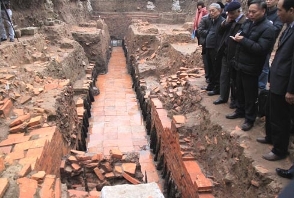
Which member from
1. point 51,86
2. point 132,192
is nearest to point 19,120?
point 51,86

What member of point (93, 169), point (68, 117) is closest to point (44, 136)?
point (93, 169)

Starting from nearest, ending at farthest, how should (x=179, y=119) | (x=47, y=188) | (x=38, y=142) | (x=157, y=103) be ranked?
(x=47, y=188) → (x=38, y=142) → (x=179, y=119) → (x=157, y=103)

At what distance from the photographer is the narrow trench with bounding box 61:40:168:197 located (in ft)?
16.5

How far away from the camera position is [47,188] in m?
3.40

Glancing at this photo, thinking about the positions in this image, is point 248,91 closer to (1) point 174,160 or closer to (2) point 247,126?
(2) point 247,126

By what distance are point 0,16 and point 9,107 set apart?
3.92 m

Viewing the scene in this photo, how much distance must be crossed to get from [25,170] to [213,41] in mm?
3740

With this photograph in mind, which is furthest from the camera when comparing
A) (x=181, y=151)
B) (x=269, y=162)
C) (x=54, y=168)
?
(x=181, y=151)

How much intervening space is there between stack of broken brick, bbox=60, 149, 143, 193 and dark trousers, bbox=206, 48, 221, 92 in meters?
2.10

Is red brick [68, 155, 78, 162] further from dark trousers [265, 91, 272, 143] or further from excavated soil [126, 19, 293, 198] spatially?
dark trousers [265, 91, 272, 143]

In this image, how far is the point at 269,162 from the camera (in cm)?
351

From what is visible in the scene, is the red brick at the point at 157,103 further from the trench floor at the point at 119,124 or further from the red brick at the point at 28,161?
the red brick at the point at 28,161

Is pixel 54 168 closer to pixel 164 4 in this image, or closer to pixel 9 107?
pixel 9 107

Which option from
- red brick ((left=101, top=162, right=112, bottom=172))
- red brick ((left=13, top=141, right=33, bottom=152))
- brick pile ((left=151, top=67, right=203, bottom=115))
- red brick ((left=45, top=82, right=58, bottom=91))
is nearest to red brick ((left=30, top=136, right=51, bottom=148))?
red brick ((left=13, top=141, right=33, bottom=152))
